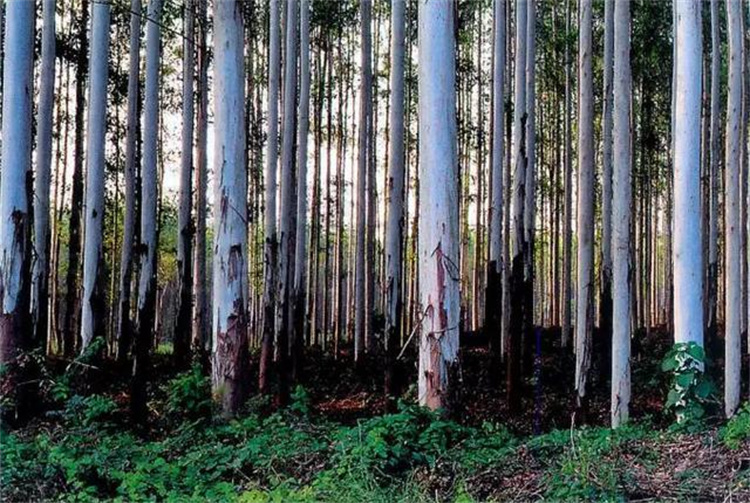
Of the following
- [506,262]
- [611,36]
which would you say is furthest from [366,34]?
[506,262]

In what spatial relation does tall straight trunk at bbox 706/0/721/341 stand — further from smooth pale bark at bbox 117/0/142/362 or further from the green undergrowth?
smooth pale bark at bbox 117/0/142/362

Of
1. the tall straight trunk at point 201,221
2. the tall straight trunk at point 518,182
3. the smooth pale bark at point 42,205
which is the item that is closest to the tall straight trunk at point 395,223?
the tall straight trunk at point 518,182

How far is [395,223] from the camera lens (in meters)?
9.01

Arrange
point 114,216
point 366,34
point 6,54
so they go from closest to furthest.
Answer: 1. point 6,54
2. point 366,34
3. point 114,216

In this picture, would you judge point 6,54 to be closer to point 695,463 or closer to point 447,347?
point 447,347

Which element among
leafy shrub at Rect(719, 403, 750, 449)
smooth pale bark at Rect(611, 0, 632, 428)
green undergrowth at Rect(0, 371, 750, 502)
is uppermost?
smooth pale bark at Rect(611, 0, 632, 428)

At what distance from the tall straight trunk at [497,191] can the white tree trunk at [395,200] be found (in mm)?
1748

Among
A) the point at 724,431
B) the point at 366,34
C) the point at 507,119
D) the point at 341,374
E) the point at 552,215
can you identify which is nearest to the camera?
the point at 724,431

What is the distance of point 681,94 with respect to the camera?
610 cm

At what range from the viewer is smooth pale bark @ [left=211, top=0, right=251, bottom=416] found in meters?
6.20

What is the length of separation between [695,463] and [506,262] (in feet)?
33.3

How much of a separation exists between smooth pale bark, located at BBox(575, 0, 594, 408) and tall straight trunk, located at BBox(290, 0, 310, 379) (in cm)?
444

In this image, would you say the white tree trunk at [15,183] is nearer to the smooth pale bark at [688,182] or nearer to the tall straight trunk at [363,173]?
the smooth pale bark at [688,182]

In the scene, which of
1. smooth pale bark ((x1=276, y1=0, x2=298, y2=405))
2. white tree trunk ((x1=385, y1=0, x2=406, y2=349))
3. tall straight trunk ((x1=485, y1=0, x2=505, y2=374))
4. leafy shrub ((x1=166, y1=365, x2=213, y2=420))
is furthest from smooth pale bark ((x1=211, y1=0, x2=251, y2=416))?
tall straight trunk ((x1=485, y1=0, x2=505, y2=374))
